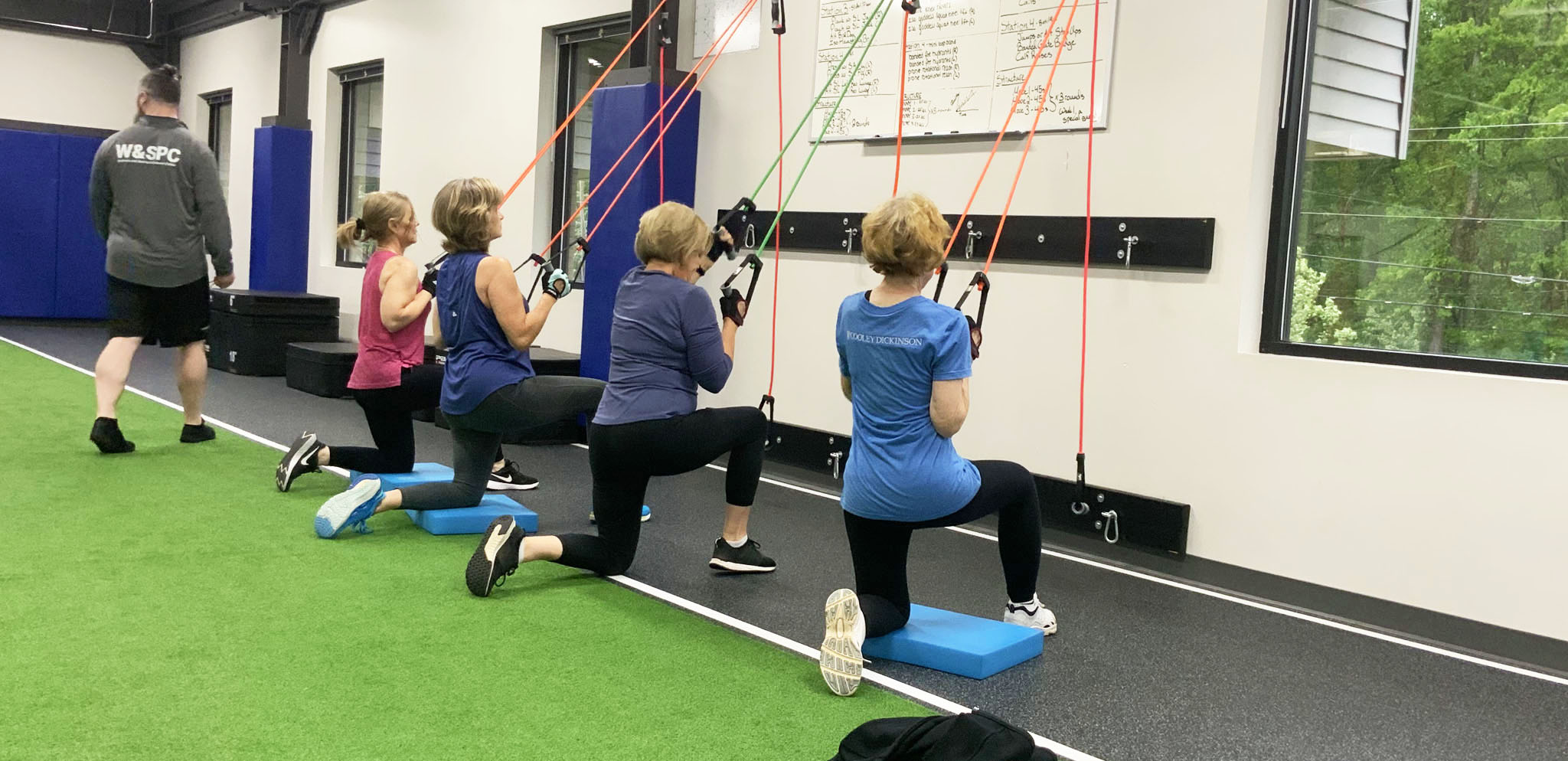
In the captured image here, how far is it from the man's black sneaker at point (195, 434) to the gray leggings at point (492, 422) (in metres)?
1.82

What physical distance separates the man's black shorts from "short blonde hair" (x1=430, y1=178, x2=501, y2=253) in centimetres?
181

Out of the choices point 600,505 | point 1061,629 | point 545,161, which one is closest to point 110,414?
point 600,505

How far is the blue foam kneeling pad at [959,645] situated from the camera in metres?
2.68

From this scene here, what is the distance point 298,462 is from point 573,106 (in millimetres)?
3300

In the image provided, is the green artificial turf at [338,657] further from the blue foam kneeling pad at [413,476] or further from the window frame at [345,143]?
the window frame at [345,143]

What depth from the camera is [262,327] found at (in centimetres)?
755

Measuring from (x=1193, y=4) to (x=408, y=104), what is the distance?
220 inches

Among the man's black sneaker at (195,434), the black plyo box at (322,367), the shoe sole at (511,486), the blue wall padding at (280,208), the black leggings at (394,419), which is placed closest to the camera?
the black leggings at (394,419)

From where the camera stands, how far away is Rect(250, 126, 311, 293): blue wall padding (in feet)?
29.5

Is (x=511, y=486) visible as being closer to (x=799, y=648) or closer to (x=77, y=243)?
(x=799, y=648)

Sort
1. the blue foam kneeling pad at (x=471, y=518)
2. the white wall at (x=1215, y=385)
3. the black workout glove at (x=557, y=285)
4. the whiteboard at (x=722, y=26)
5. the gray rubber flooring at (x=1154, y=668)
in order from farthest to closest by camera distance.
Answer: the whiteboard at (x=722, y=26), the blue foam kneeling pad at (x=471, y=518), the black workout glove at (x=557, y=285), the white wall at (x=1215, y=385), the gray rubber flooring at (x=1154, y=668)

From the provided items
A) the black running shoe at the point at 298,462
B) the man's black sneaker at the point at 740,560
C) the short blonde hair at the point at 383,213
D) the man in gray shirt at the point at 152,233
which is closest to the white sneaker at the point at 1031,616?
the man's black sneaker at the point at 740,560

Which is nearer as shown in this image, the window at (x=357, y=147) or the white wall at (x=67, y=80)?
the window at (x=357, y=147)

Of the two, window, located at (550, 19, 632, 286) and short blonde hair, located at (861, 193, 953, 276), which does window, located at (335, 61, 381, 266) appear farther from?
short blonde hair, located at (861, 193, 953, 276)
